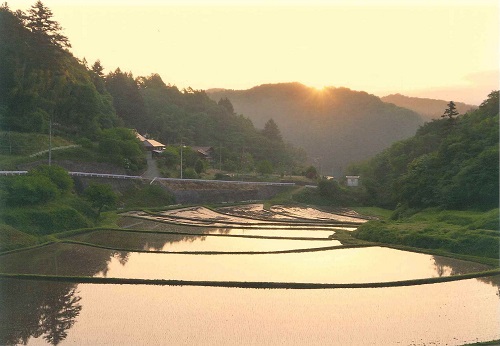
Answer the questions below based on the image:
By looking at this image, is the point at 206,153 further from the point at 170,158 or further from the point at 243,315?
the point at 243,315

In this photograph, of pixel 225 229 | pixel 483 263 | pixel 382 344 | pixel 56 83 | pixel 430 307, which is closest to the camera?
pixel 382 344

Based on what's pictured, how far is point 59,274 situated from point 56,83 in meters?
44.0

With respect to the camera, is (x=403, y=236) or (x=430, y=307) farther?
(x=403, y=236)

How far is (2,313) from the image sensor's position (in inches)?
694

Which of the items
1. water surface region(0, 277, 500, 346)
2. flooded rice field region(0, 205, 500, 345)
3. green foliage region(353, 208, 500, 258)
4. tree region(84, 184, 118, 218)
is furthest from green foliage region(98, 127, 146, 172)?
water surface region(0, 277, 500, 346)

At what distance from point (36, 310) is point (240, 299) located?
6.57 m

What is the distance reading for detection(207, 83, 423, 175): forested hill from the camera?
146125 mm

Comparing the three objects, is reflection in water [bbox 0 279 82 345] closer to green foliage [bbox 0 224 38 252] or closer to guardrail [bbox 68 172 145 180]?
green foliage [bbox 0 224 38 252]

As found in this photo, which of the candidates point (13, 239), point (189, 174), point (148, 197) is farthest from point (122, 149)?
point (13, 239)

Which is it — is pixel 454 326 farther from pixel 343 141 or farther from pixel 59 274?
pixel 343 141

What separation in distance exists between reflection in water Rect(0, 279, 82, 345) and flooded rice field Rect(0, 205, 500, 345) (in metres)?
0.03

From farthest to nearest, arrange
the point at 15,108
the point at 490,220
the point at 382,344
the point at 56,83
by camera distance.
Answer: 1. the point at 56,83
2. the point at 15,108
3. the point at 490,220
4. the point at 382,344

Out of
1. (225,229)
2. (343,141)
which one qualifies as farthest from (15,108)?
(343,141)

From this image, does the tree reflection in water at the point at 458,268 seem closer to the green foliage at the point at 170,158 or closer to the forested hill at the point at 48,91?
the forested hill at the point at 48,91
